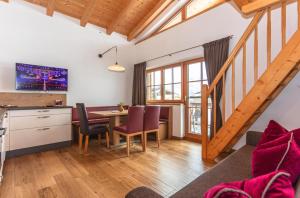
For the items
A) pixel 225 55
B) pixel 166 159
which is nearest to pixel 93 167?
pixel 166 159

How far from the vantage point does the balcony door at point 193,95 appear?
3.95m

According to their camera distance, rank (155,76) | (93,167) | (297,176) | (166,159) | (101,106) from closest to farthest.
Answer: (297,176) → (93,167) → (166,159) → (101,106) → (155,76)

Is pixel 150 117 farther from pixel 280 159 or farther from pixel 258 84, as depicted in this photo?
pixel 280 159

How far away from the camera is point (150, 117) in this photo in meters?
3.35

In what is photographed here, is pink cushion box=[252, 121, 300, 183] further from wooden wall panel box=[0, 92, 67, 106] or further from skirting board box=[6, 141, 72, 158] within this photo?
wooden wall panel box=[0, 92, 67, 106]

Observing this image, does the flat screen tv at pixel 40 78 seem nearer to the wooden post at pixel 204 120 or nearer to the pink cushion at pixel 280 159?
the wooden post at pixel 204 120

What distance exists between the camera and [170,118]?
4305 millimetres

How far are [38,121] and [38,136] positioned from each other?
0.29 meters

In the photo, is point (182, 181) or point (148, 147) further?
point (148, 147)

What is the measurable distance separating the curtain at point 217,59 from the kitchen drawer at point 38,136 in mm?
3040

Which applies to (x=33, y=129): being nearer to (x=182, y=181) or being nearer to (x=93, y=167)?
(x=93, y=167)

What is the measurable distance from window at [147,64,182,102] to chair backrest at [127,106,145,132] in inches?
61.8

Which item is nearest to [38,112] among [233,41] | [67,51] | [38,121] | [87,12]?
[38,121]

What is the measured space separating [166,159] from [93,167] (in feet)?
3.84
